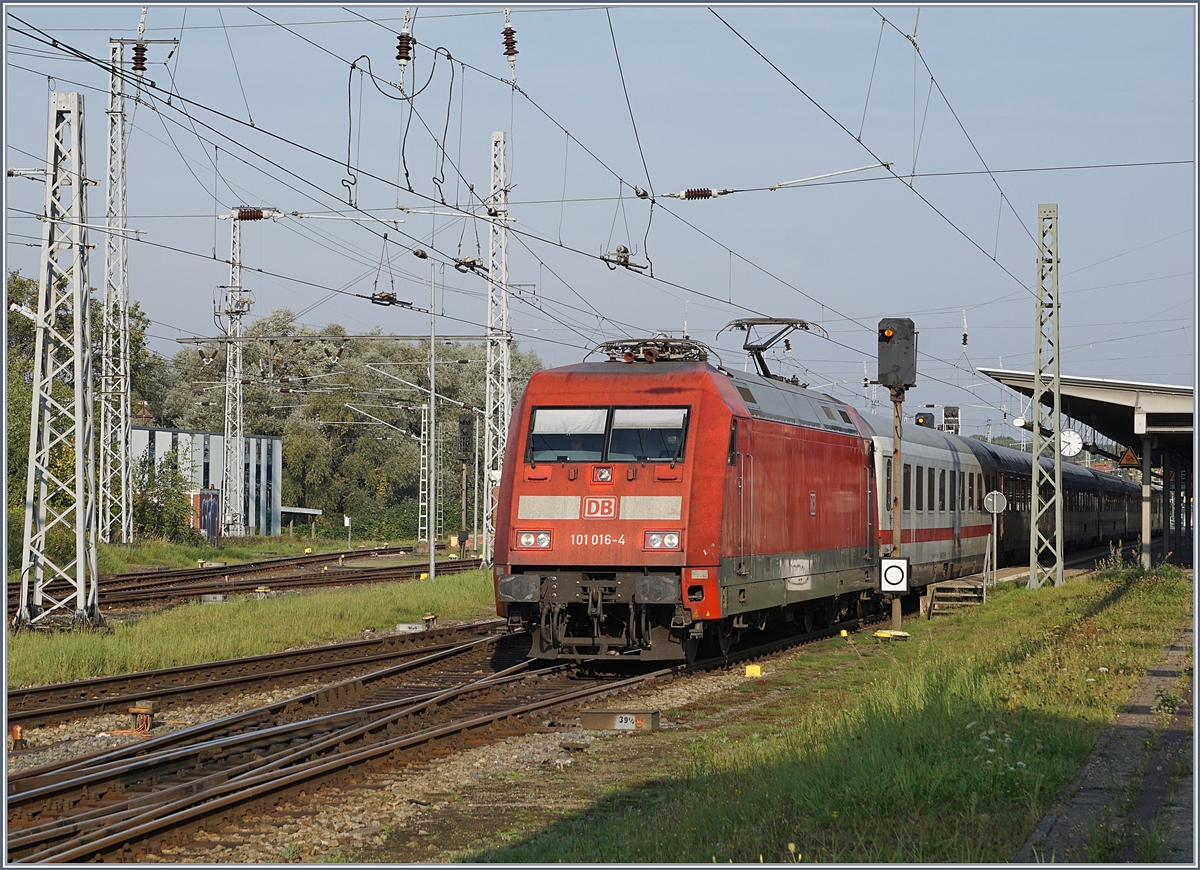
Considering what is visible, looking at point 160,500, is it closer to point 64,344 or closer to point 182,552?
point 182,552

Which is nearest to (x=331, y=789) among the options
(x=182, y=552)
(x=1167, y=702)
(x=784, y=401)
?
(x=1167, y=702)

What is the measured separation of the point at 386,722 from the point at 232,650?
295 inches

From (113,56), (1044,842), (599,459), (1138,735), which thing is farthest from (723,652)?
(113,56)

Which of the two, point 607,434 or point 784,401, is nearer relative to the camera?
point 607,434

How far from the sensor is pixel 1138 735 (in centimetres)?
1040

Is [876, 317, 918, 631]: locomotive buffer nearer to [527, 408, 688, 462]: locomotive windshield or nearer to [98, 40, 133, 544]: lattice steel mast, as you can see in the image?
[527, 408, 688, 462]: locomotive windshield

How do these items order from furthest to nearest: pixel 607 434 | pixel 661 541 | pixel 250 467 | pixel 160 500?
pixel 250 467 < pixel 160 500 < pixel 607 434 < pixel 661 541

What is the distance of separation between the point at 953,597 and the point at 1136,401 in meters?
6.00

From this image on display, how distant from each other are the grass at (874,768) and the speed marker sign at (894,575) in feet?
10.9

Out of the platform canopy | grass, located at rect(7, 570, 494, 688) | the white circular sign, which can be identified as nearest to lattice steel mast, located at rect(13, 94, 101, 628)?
grass, located at rect(7, 570, 494, 688)

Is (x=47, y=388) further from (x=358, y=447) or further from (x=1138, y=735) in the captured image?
(x=358, y=447)

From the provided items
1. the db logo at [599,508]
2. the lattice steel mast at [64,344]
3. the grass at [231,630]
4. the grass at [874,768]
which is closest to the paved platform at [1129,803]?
the grass at [874,768]

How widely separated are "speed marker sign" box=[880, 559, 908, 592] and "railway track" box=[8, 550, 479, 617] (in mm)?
14443

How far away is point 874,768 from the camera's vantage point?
916cm
